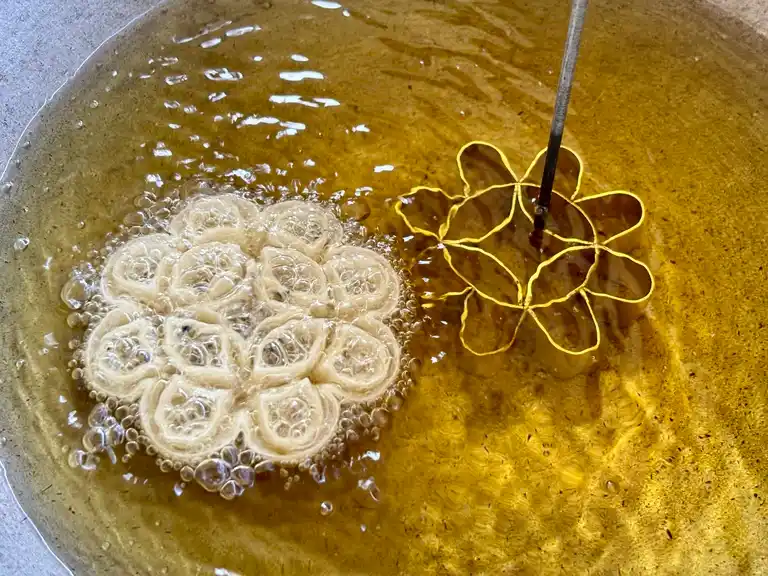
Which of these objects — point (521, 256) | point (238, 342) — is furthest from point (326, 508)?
point (521, 256)

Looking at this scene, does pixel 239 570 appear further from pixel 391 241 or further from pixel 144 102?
pixel 144 102

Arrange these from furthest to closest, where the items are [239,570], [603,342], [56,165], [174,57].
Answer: [174,57] < [56,165] < [603,342] < [239,570]

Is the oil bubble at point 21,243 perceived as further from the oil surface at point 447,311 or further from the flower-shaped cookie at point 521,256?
the flower-shaped cookie at point 521,256

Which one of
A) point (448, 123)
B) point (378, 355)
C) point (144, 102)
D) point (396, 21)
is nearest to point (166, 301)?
point (378, 355)

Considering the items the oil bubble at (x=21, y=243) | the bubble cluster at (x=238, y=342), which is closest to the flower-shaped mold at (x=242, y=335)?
the bubble cluster at (x=238, y=342)

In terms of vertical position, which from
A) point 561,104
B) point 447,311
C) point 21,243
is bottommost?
point 21,243

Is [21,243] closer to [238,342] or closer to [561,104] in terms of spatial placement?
[238,342]
